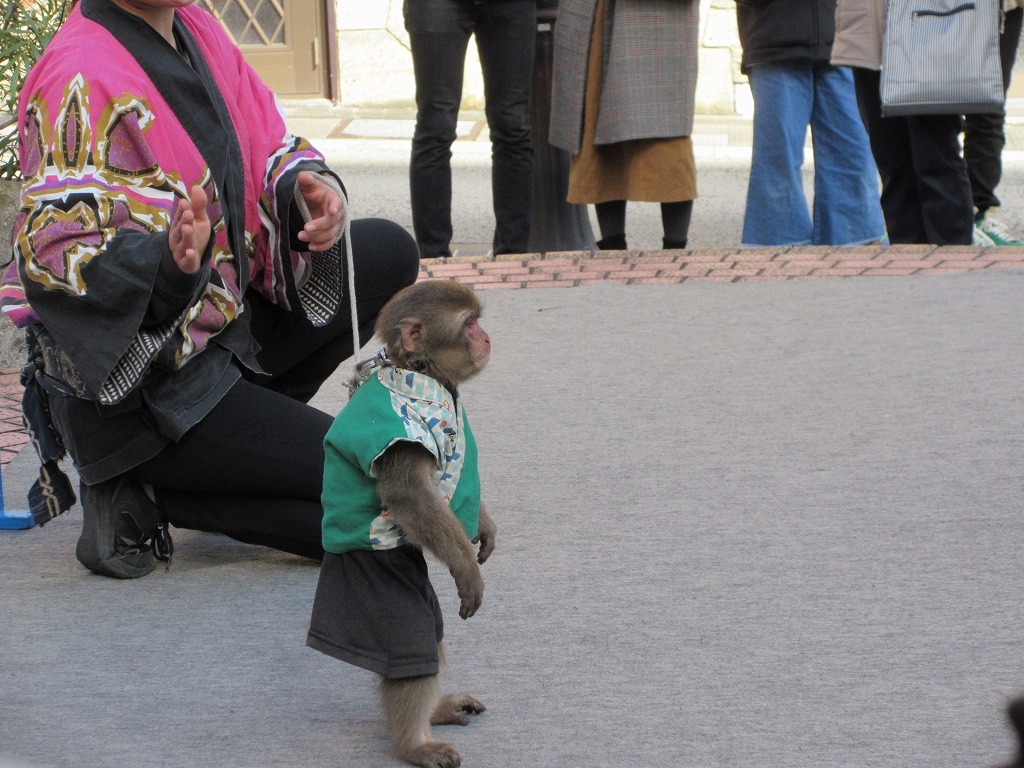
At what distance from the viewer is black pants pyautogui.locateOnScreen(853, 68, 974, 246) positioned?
6.57 m

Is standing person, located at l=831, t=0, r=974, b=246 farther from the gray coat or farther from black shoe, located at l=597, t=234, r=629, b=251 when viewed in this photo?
black shoe, located at l=597, t=234, r=629, b=251

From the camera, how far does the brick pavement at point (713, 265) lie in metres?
6.30

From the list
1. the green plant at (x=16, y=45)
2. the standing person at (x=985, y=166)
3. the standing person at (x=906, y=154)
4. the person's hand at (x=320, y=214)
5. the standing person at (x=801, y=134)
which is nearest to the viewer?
the person's hand at (x=320, y=214)

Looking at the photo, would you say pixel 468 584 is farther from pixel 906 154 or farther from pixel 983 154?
pixel 983 154

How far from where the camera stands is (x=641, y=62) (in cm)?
664

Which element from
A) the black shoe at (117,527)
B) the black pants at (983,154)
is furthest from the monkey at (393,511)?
the black pants at (983,154)

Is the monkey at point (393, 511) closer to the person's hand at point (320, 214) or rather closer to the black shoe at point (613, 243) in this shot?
the person's hand at point (320, 214)

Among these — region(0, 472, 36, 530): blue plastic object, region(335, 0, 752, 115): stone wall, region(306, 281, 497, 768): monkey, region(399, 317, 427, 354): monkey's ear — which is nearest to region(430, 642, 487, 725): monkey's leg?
region(306, 281, 497, 768): monkey

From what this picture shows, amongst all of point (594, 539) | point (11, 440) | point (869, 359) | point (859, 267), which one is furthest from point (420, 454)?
point (859, 267)

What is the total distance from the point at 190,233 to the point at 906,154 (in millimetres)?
4867

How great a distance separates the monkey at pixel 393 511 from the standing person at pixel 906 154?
14.8 feet

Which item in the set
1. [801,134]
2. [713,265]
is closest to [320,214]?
[713,265]

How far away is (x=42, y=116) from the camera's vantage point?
309cm

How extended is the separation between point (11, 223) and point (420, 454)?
11.9ft
